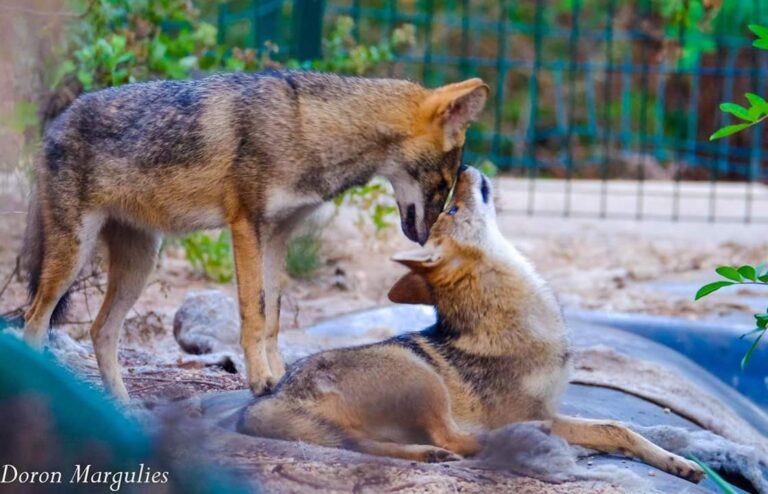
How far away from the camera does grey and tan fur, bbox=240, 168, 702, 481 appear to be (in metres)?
3.96

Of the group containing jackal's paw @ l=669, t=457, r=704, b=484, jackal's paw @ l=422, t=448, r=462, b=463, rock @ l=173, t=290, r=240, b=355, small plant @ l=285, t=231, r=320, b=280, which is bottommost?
small plant @ l=285, t=231, r=320, b=280

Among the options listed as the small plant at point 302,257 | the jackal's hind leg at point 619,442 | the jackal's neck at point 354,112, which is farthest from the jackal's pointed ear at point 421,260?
the small plant at point 302,257

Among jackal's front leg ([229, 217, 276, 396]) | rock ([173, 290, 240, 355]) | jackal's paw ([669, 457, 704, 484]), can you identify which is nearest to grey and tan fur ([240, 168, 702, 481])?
jackal's paw ([669, 457, 704, 484])

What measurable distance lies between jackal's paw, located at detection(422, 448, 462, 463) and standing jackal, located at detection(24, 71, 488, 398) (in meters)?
1.00

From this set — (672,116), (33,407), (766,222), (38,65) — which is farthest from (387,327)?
(672,116)

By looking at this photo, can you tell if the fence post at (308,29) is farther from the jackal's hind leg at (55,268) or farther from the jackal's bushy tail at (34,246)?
the jackal's hind leg at (55,268)

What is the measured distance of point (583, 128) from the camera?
15.6 meters

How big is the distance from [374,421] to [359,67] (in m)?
4.48

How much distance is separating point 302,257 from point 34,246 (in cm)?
352

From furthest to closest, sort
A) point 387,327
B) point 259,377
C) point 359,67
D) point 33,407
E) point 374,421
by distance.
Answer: point 359,67 < point 387,327 < point 259,377 < point 374,421 < point 33,407

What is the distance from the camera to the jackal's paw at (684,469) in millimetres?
4137

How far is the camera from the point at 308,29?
9.28m

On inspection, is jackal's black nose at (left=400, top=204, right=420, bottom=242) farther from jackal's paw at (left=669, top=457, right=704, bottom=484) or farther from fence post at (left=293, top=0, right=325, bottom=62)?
fence post at (left=293, top=0, right=325, bottom=62)

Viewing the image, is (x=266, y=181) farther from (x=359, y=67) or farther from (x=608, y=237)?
(x=608, y=237)
